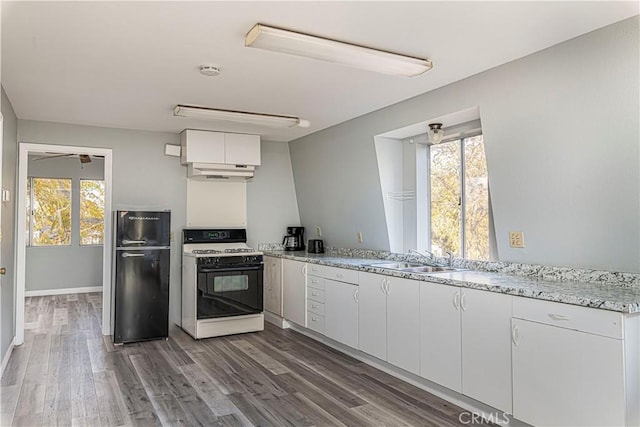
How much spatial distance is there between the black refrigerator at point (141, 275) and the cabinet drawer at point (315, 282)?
1.58 metres

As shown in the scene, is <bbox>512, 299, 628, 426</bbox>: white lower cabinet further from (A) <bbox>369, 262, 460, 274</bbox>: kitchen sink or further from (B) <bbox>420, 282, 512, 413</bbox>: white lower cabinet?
(A) <bbox>369, 262, 460, 274</bbox>: kitchen sink

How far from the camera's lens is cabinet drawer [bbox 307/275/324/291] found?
4555mm

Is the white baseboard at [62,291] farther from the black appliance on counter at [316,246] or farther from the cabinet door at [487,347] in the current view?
the cabinet door at [487,347]

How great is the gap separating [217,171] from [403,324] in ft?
9.63

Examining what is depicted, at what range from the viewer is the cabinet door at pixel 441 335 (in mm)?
2977

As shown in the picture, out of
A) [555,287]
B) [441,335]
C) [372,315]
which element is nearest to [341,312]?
[372,315]

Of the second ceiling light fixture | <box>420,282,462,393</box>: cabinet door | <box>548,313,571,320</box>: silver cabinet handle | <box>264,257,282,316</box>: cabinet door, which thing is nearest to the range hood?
<box>264,257,282,316</box>: cabinet door

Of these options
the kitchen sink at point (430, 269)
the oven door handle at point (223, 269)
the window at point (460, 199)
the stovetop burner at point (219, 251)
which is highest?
the window at point (460, 199)

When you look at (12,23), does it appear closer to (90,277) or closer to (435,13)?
(435,13)

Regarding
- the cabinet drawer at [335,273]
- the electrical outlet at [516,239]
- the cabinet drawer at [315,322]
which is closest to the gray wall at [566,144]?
the electrical outlet at [516,239]

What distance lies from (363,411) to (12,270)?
3.69 m

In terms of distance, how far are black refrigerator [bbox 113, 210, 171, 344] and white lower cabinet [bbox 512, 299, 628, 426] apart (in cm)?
366

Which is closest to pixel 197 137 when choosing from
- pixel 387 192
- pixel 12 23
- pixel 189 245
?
pixel 189 245

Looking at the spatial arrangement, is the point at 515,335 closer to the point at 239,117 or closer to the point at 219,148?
the point at 239,117
